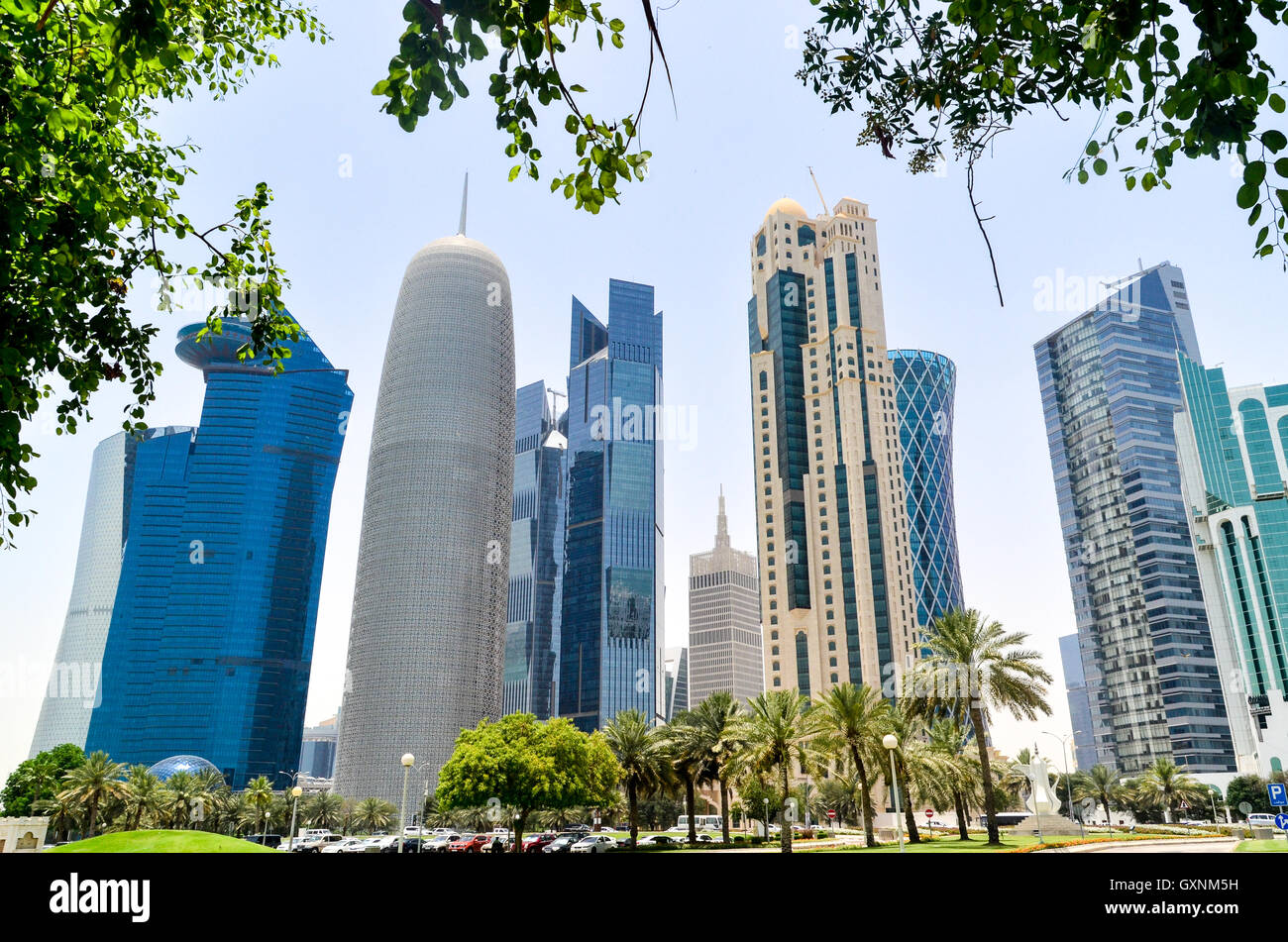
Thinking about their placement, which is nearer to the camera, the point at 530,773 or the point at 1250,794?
the point at 530,773

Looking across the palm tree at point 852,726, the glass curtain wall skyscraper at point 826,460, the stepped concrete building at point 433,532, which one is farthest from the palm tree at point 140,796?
the glass curtain wall skyscraper at point 826,460

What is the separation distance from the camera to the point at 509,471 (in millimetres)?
177625

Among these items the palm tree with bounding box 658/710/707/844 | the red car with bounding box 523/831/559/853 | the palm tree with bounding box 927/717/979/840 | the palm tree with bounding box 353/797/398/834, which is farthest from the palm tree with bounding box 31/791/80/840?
the palm tree with bounding box 927/717/979/840

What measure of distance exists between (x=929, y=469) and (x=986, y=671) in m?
149

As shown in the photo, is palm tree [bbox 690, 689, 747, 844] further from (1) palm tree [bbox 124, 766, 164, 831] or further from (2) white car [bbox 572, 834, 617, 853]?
(1) palm tree [bbox 124, 766, 164, 831]

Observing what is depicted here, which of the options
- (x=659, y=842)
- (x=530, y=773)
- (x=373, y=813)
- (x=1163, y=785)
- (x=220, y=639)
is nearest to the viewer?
(x=530, y=773)

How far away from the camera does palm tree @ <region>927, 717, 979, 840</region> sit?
44.9m

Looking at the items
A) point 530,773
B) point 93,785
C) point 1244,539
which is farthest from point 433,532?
point 1244,539

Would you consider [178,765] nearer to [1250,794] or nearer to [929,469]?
[929,469]

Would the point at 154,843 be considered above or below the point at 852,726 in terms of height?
below

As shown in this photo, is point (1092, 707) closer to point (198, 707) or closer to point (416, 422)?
point (416, 422)

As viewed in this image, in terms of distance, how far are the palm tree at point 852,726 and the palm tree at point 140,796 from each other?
205ft

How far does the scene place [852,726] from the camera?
43.7 metres
